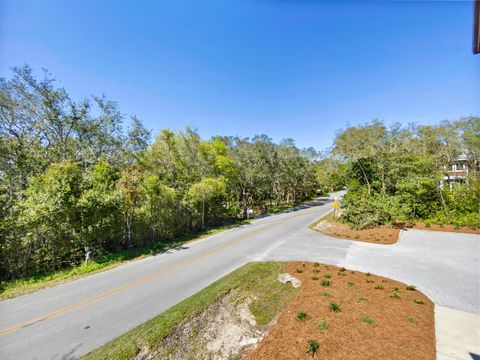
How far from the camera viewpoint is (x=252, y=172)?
938 inches

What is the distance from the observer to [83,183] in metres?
10.2

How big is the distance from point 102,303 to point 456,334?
353 inches

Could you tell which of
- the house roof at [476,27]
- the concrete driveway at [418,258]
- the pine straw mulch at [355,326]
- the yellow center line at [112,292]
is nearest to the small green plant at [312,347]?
the pine straw mulch at [355,326]

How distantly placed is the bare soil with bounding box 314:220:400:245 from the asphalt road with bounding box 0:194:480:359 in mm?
643

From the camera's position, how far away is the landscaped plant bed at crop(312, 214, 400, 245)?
1158cm

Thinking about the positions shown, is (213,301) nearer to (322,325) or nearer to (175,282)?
(175,282)

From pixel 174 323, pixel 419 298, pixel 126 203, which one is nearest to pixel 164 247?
pixel 126 203

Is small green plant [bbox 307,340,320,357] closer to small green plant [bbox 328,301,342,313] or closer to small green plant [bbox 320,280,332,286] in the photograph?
small green plant [bbox 328,301,342,313]

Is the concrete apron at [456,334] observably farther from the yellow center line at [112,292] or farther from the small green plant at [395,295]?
the yellow center line at [112,292]

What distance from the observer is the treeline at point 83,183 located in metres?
9.02

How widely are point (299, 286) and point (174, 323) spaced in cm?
376

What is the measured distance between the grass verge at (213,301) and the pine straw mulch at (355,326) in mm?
472

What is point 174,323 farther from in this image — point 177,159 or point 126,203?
point 177,159

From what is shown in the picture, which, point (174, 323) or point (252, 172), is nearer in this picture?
point (174, 323)
